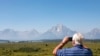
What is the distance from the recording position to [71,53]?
5848mm

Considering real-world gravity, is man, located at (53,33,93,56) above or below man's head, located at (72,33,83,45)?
below

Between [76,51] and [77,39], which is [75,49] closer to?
[76,51]

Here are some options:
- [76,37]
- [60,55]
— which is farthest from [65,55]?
[76,37]

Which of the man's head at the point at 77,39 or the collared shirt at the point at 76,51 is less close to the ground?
the man's head at the point at 77,39

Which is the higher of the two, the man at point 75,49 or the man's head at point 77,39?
the man's head at point 77,39

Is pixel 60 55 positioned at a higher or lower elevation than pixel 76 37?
lower

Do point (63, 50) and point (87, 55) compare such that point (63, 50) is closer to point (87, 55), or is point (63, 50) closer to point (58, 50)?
point (58, 50)

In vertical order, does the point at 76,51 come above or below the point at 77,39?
below

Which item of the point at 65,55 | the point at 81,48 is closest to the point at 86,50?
the point at 81,48

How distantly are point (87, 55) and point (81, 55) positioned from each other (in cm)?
13

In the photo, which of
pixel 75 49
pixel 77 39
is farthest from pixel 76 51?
pixel 77 39

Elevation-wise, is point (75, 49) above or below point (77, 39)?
below

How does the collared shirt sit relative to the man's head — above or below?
below

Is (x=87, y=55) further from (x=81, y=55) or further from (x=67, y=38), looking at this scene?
(x=67, y=38)
